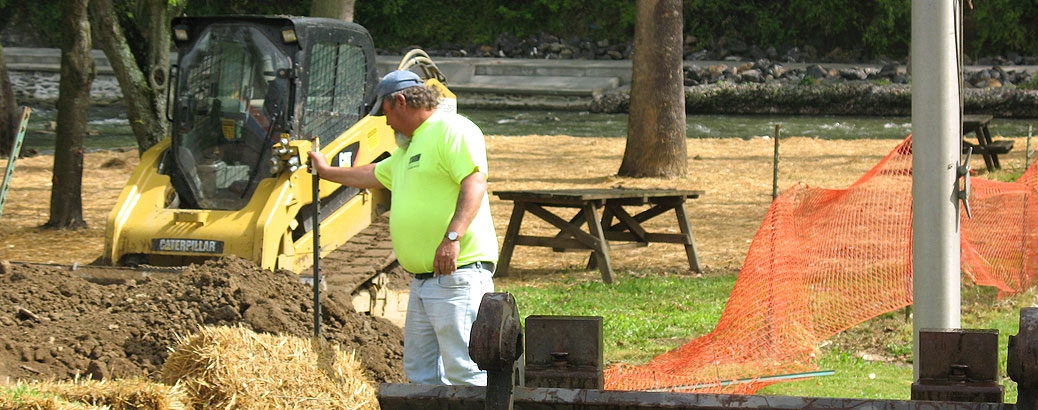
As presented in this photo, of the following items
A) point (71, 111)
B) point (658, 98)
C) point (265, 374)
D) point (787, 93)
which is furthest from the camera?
point (787, 93)

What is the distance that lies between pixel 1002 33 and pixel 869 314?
1412 inches

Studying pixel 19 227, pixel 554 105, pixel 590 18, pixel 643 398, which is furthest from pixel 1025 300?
pixel 590 18

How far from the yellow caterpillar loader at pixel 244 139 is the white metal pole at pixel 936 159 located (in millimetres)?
4622

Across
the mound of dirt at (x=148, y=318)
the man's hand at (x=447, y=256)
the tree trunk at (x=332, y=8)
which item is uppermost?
the tree trunk at (x=332, y=8)

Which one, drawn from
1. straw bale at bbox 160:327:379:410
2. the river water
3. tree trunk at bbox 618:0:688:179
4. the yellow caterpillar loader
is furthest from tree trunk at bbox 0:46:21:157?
straw bale at bbox 160:327:379:410

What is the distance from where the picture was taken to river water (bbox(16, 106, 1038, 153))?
24516 millimetres

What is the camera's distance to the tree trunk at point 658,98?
1667 cm

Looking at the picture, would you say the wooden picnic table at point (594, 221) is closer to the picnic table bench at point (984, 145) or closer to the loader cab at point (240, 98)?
the loader cab at point (240, 98)

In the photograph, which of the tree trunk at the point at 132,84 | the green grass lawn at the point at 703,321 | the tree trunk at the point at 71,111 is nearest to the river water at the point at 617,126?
the tree trunk at the point at 132,84

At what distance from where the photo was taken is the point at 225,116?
929 centimetres

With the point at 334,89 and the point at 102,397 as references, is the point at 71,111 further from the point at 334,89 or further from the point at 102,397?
the point at 102,397

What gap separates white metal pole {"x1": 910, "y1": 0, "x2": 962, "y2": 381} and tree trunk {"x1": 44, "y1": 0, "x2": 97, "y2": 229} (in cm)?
928

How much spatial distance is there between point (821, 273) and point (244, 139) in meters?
4.21

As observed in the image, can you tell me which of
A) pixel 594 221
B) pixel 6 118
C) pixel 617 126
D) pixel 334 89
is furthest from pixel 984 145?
pixel 6 118
